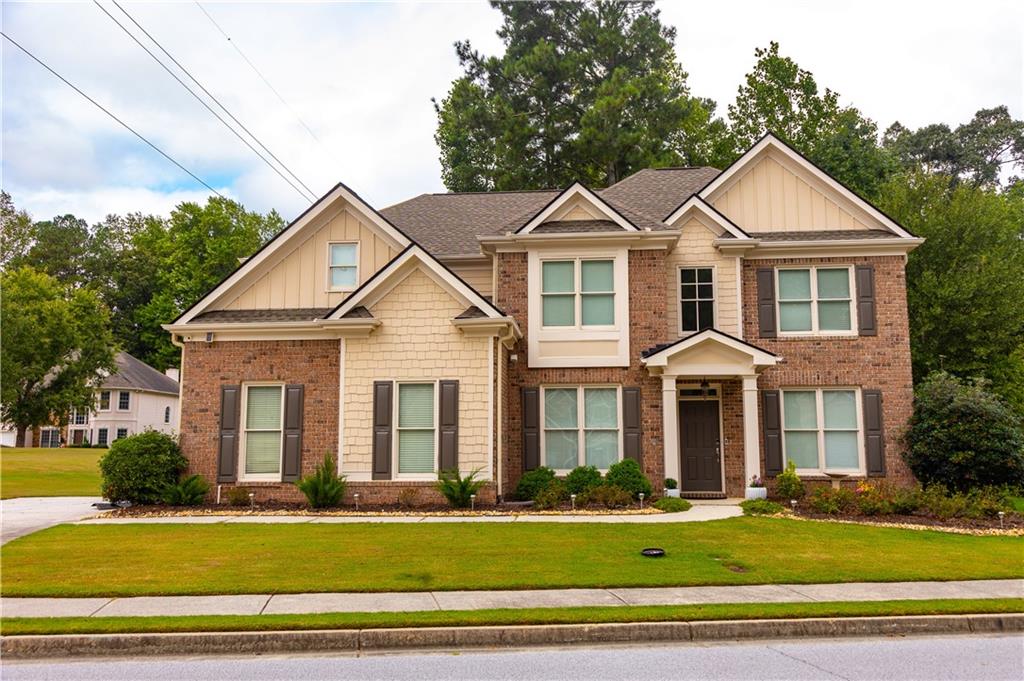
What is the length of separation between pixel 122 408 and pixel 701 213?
48936 millimetres

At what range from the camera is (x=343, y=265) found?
18359 millimetres

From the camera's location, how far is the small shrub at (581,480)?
1630 centimetres

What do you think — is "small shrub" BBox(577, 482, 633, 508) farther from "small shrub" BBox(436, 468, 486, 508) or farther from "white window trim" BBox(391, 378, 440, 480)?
"white window trim" BBox(391, 378, 440, 480)

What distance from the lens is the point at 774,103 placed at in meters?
35.5

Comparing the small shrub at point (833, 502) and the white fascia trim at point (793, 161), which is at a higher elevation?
the white fascia trim at point (793, 161)

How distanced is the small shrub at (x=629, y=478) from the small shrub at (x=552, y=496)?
967 mm

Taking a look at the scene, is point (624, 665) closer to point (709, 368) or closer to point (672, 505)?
point (672, 505)

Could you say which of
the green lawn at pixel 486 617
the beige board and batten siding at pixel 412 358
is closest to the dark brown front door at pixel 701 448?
the beige board and batten siding at pixel 412 358

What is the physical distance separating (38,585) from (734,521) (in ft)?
35.2

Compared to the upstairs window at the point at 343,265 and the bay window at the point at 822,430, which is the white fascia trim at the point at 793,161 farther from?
the upstairs window at the point at 343,265

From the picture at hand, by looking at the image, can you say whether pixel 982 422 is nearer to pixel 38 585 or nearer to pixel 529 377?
pixel 529 377

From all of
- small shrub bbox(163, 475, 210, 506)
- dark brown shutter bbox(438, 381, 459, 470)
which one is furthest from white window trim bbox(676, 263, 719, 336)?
small shrub bbox(163, 475, 210, 506)

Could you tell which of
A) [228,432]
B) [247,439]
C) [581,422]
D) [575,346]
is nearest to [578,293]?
[575,346]

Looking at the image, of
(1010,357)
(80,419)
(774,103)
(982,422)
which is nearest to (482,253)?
(982,422)
